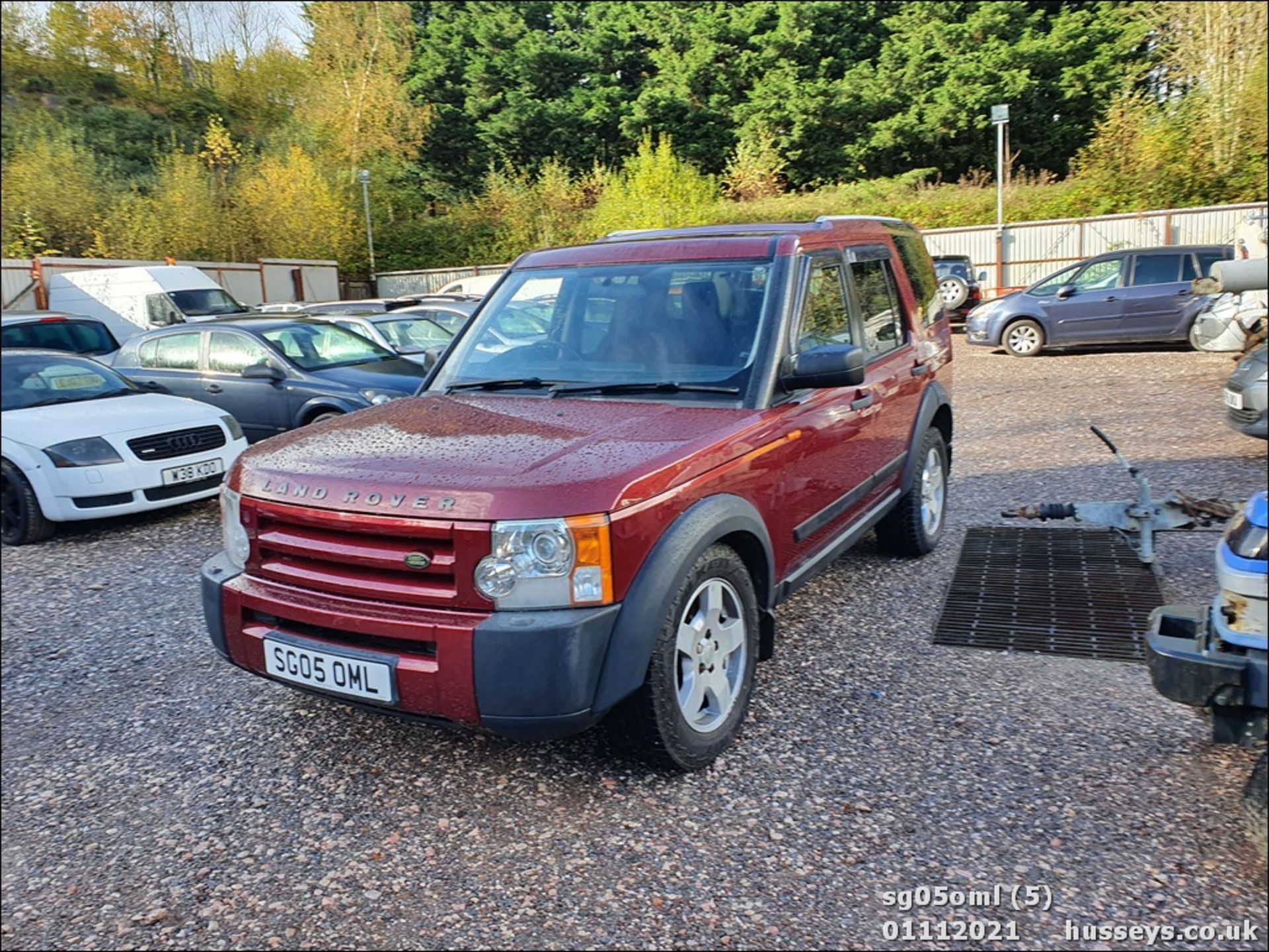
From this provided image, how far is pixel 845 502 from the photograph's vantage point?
14.3 feet

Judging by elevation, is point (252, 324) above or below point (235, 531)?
above

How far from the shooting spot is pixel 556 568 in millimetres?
2709

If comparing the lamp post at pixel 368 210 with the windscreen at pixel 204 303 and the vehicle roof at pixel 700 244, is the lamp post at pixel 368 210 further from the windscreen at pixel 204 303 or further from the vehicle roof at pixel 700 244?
the vehicle roof at pixel 700 244

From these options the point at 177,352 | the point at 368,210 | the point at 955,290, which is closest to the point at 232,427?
the point at 177,352

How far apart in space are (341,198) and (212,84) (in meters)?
26.8

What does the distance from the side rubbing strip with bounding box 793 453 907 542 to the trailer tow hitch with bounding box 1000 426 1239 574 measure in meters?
0.67

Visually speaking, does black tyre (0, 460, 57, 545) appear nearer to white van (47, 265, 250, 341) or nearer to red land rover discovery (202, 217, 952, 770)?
red land rover discovery (202, 217, 952, 770)

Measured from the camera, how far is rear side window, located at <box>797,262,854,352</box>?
3.96m

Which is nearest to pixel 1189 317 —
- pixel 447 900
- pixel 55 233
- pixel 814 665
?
pixel 814 665

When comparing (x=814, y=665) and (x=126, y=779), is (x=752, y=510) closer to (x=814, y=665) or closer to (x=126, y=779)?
(x=814, y=665)

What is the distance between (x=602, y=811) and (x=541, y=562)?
36.0 inches

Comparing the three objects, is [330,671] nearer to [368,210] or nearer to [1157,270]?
[1157,270]

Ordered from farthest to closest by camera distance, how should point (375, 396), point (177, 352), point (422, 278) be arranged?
1. point (422, 278)
2. point (177, 352)
3. point (375, 396)

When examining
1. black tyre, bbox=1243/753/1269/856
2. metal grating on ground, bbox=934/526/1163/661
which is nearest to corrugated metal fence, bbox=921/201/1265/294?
metal grating on ground, bbox=934/526/1163/661
